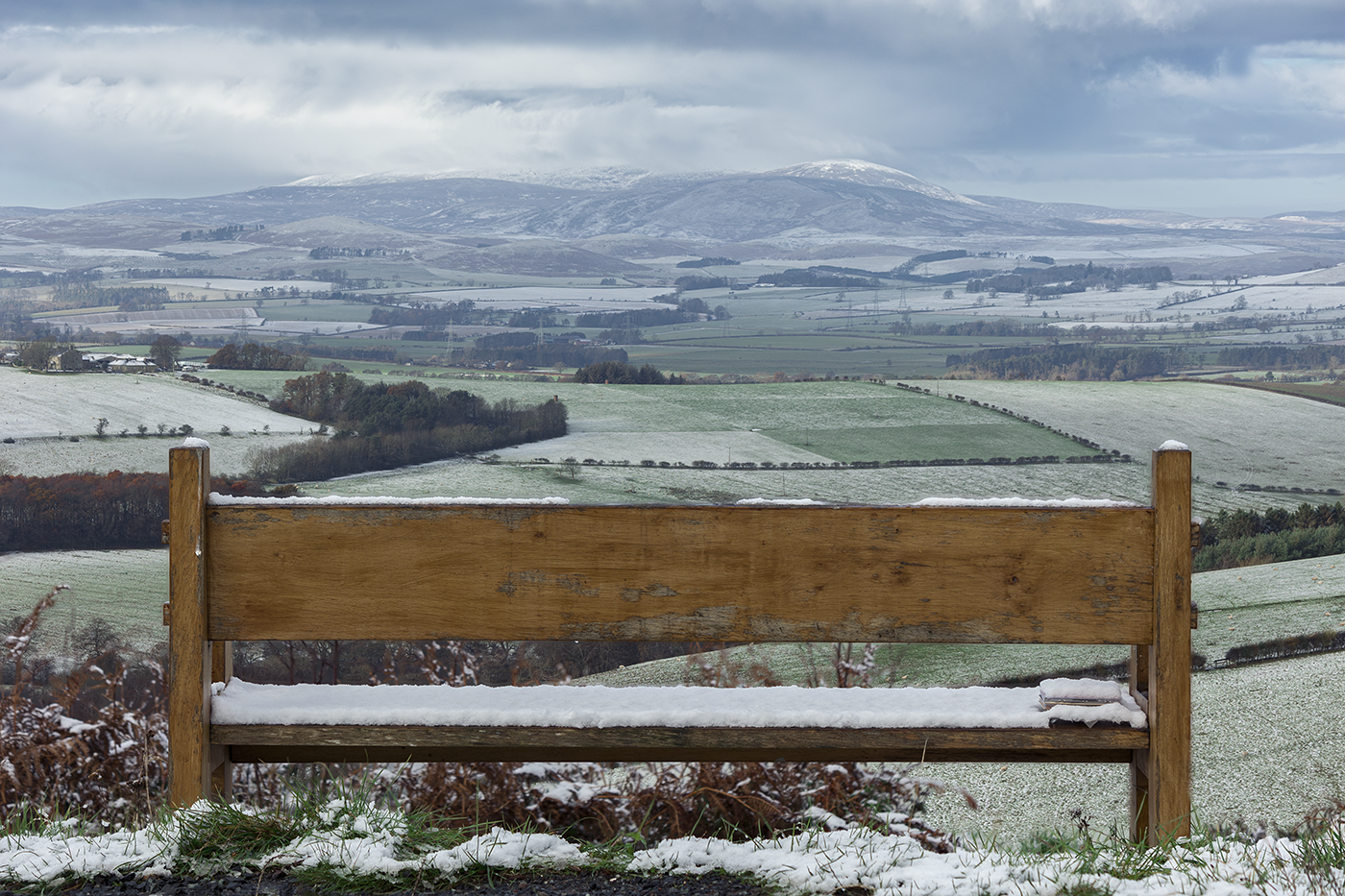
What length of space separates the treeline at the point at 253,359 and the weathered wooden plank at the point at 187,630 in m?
11.8

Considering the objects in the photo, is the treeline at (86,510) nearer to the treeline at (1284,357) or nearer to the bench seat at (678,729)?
the bench seat at (678,729)

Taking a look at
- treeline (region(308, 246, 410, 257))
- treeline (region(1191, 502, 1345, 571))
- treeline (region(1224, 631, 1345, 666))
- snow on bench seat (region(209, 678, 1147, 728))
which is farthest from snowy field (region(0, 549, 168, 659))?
treeline (region(1191, 502, 1345, 571))

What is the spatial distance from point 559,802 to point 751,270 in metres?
17.8

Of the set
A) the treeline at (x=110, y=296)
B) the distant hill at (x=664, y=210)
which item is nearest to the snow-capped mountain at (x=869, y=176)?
the distant hill at (x=664, y=210)

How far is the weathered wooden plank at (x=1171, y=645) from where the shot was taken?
2646mm

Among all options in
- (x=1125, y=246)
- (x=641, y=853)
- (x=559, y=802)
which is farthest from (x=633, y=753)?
(x=1125, y=246)

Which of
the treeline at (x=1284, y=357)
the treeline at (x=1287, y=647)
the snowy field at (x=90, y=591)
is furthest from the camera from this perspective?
the treeline at (x=1284, y=357)

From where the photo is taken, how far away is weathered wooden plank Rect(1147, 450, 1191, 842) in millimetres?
2646

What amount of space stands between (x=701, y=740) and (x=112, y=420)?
12.1m

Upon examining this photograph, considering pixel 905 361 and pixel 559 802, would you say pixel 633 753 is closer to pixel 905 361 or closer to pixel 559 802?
pixel 559 802

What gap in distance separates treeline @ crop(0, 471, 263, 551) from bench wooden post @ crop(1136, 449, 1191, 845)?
921 cm

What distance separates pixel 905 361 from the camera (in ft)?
56.6

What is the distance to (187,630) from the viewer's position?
→ 2744 mm

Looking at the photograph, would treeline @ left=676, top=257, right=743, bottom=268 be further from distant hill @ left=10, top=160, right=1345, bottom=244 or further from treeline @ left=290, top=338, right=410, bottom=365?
treeline @ left=290, top=338, right=410, bottom=365
